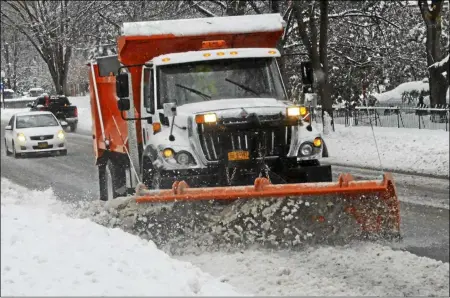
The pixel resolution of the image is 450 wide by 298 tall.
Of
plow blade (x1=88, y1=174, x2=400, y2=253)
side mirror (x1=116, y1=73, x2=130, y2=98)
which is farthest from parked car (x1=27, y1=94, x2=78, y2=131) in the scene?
plow blade (x1=88, y1=174, x2=400, y2=253)

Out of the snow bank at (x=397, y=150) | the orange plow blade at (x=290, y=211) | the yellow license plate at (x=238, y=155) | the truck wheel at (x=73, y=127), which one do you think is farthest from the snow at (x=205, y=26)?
the truck wheel at (x=73, y=127)

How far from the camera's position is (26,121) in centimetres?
2052

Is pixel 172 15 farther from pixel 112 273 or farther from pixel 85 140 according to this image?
pixel 112 273

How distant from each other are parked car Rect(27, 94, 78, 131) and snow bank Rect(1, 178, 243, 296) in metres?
23.1

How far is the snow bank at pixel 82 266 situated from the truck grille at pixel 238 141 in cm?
216

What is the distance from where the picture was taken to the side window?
9453mm

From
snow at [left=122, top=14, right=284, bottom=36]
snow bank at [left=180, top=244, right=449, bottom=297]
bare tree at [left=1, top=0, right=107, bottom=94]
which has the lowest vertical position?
snow bank at [left=180, top=244, right=449, bottom=297]

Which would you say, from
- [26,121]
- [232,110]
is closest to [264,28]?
[232,110]

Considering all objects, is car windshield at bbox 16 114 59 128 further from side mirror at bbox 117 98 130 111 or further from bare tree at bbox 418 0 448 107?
bare tree at bbox 418 0 448 107

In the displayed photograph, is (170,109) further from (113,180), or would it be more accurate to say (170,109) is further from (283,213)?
(113,180)

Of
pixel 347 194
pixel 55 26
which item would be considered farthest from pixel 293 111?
pixel 55 26

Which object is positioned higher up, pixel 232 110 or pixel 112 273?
pixel 232 110

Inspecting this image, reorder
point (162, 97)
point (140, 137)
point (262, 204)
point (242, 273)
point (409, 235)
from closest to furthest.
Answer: point (242, 273) < point (262, 204) < point (409, 235) < point (162, 97) < point (140, 137)

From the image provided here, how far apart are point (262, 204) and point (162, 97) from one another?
228cm
